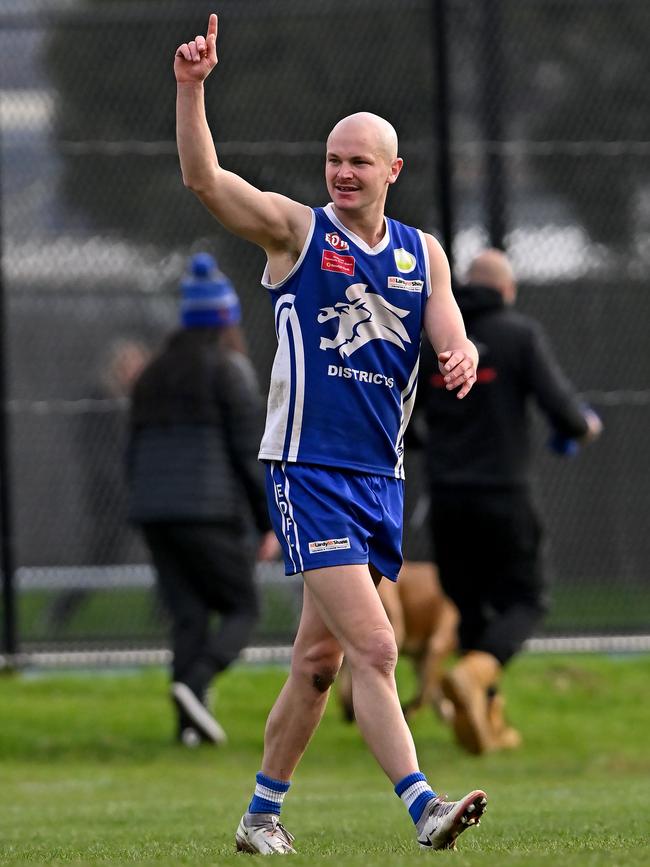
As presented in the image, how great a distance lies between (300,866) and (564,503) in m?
8.31

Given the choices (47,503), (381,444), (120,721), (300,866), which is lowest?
(120,721)

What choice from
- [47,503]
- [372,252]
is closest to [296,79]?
[47,503]

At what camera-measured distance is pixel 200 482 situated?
955cm

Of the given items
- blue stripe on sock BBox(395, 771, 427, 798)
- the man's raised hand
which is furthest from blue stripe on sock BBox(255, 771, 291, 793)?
the man's raised hand

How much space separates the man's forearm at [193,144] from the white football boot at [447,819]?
1658mm

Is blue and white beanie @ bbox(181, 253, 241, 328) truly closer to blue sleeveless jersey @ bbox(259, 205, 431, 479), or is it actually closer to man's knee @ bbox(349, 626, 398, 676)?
blue sleeveless jersey @ bbox(259, 205, 431, 479)

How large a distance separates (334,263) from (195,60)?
0.63 metres

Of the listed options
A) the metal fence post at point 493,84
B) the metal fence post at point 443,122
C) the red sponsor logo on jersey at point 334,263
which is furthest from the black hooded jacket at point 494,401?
the red sponsor logo on jersey at point 334,263

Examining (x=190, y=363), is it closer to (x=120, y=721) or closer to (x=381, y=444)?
(x=120, y=721)

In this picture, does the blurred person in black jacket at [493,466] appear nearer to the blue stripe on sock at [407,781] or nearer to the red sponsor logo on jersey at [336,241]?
the red sponsor logo on jersey at [336,241]

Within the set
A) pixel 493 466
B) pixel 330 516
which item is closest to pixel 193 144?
pixel 330 516

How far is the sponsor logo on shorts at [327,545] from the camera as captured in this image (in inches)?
190

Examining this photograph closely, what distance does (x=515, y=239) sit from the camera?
39.4 ft

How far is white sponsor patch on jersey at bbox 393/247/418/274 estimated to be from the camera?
4.99 m
